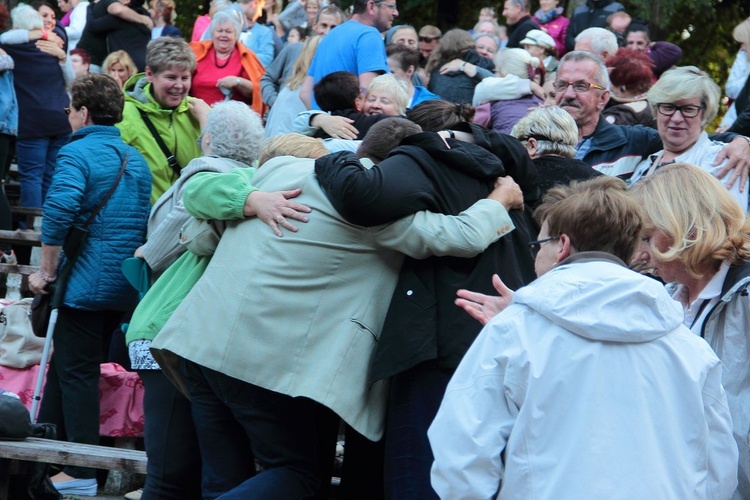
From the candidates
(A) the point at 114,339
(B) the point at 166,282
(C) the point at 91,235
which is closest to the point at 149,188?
(C) the point at 91,235

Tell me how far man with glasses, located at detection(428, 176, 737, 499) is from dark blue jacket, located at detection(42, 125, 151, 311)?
10.7 feet

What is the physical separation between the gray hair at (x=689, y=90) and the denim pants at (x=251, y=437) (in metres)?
2.16

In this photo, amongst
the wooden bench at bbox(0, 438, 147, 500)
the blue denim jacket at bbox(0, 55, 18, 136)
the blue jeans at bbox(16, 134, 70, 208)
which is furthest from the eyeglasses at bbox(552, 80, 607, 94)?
the blue jeans at bbox(16, 134, 70, 208)

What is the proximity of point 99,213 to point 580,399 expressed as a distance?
12.0ft

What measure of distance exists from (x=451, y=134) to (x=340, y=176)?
547 mm

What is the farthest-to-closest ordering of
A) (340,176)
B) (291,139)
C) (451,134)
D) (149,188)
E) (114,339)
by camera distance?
(149,188) → (114,339) → (291,139) → (451,134) → (340,176)

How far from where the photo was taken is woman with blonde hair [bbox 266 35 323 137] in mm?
8016

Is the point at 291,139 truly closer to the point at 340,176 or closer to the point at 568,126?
the point at 340,176

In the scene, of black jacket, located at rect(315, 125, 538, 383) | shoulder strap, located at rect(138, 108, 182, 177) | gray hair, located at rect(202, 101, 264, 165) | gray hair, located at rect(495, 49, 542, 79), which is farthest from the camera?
gray hair, located at rect(495, 49, 542, 79)

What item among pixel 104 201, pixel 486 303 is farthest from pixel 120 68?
pixel 486 303

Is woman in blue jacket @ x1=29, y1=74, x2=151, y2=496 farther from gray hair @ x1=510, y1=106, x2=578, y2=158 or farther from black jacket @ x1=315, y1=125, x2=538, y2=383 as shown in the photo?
gray hair @ x1=510, y1=106, x2=578, y2=158

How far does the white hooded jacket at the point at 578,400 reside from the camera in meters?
2.81

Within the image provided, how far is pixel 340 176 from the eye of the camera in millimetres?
3932

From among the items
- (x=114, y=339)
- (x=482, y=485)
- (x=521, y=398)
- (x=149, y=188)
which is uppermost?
(x=521, y=398)
